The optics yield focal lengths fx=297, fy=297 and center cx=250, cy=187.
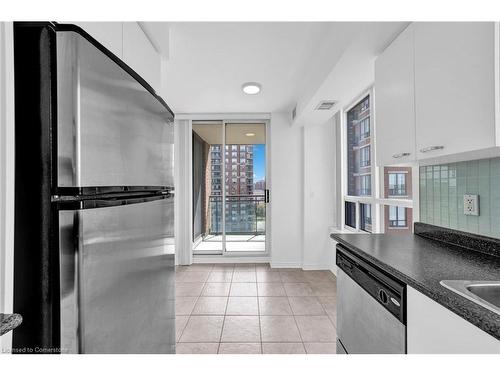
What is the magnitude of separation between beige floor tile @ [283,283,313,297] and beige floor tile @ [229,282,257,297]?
39cm

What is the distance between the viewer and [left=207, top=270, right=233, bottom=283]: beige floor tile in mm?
3949

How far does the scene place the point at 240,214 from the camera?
505cm

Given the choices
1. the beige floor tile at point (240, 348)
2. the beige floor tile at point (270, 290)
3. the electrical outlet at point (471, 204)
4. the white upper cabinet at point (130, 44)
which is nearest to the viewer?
the white upper cabinet at point (130, 44)

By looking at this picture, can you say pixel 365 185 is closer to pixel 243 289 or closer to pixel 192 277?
pixel 243 289

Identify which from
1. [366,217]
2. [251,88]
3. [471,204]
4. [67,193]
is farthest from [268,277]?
[67,193]

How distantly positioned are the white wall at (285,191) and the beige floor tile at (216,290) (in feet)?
3.87

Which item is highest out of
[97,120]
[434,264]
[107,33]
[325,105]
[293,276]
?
[325,105]

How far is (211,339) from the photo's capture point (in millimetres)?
2367

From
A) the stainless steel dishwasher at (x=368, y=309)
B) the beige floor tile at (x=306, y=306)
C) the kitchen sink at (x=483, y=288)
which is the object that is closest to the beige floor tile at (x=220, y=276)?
the beige floor tile at (x=306, y=306)

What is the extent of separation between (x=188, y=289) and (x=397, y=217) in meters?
2.49

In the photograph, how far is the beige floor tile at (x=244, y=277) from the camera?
389 centimetres

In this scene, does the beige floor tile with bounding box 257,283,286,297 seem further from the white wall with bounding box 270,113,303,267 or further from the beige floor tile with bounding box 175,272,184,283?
the beige floor tile with bounding box 175,272,184,283

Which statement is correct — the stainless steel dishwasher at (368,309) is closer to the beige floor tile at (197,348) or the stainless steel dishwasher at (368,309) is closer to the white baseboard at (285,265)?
the beige floor tile at (197,348)
